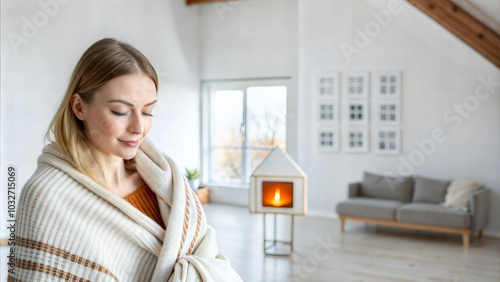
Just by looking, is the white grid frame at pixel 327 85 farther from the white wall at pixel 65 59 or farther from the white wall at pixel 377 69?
the white wall at pixel 65 59

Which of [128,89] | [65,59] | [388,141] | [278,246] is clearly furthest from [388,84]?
[128,89]

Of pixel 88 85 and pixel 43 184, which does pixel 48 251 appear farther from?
pixel 88 85

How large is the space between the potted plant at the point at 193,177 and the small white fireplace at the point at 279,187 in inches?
115

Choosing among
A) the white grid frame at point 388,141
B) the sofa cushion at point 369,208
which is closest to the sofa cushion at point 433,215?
Result: the sofa cushion at point 369,208

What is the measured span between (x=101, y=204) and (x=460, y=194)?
5308 mm

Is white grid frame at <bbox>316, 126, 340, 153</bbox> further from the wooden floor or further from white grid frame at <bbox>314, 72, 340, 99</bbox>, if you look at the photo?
the wooden floor

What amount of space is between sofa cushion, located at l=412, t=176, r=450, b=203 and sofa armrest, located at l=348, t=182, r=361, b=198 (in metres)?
0.74

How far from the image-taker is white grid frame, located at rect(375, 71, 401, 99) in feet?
20.7

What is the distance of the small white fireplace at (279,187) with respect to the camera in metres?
4.59

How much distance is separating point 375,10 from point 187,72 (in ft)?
10.6

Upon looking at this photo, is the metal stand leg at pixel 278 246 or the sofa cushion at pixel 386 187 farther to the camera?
the sofa cushion at pixel 386 187

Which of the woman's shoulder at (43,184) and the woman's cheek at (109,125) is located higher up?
the woman's cheek at (109,125)

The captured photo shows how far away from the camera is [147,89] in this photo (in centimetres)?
107

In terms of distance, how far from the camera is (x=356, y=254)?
15.9ft
